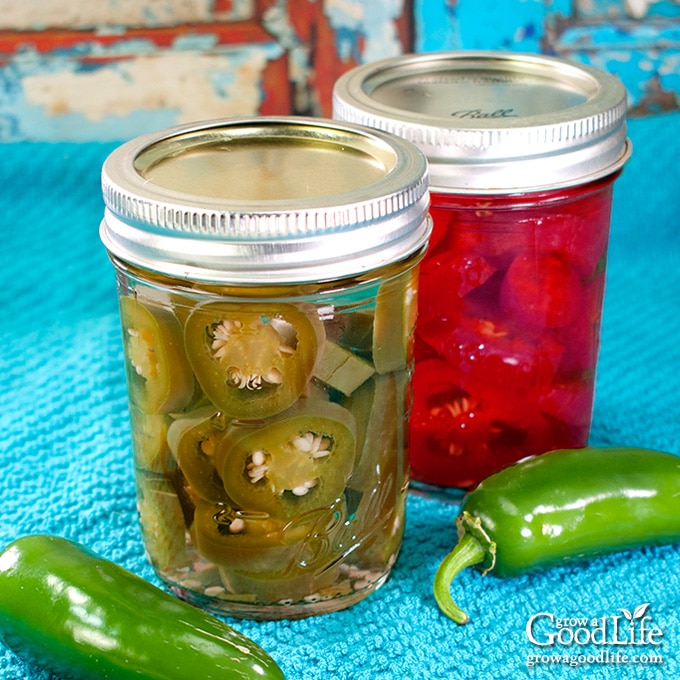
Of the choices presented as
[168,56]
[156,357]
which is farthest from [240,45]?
[156,357]

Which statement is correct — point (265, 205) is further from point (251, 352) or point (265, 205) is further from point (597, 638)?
point (597, 638)

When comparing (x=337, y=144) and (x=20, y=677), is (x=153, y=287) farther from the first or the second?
(x=20, y=677)

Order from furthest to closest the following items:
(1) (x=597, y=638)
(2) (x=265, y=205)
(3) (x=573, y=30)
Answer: (3) (x=573, y=30), (1) (x=597, y=638), (2) (x=265, y=205)

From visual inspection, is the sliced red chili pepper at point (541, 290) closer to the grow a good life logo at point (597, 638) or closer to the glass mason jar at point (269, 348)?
the glass mason jar at point (269, 348)

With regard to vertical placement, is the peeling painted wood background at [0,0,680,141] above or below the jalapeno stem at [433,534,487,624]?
above

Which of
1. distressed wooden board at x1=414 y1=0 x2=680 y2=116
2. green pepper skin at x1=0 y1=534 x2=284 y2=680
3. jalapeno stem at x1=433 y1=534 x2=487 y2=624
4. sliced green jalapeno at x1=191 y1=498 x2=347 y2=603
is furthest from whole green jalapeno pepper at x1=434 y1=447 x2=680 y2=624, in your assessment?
distressed wooden board at x1=414 y1=0 x2=680 y2=116

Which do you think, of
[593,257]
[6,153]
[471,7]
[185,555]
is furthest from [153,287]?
[471,7]

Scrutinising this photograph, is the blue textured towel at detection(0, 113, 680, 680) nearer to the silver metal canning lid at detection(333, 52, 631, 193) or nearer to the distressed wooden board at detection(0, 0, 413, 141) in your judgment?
the distressed wooden board at detection(0, 0, 413, 141)
